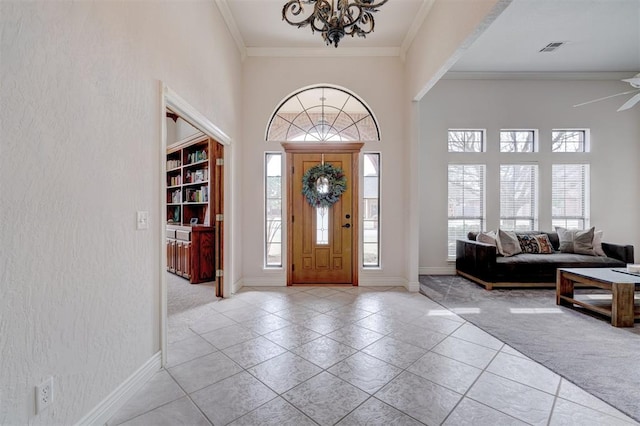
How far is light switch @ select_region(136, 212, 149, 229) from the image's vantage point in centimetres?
198

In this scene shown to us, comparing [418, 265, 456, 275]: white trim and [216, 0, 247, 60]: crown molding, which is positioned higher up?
[216, 0, 247, 60]: crown molding

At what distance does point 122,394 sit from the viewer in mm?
1774

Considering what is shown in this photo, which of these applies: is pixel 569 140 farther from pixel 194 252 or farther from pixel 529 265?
pixel 194 252

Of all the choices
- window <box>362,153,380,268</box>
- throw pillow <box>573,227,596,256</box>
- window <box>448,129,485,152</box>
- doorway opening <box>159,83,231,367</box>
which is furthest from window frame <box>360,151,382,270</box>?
throw pillow <box>573,227,596,256</box>

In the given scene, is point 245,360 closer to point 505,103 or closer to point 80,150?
point 80,150

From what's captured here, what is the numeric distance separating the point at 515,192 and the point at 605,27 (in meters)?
2.69

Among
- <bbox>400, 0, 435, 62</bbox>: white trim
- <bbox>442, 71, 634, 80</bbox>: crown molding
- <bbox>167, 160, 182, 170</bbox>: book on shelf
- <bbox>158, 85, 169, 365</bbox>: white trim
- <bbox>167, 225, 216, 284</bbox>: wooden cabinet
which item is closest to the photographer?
<bbox>158, 85, 169, 365</bbox>: white trim

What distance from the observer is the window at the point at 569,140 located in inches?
218

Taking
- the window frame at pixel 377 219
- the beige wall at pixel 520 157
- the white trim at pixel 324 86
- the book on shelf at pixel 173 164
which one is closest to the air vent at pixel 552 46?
the beige wall at pixel 520 157

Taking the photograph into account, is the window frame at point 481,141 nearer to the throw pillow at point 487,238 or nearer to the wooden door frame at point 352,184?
the throw pillow at point 487,238

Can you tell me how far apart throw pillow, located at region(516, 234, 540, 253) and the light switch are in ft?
17.9

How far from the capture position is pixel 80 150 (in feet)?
4.88

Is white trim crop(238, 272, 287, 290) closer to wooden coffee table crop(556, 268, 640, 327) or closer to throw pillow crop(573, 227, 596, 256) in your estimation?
wooden coffee table crop(556, 268, 640, 327)

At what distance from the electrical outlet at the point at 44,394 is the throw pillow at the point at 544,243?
6093 millimetres
